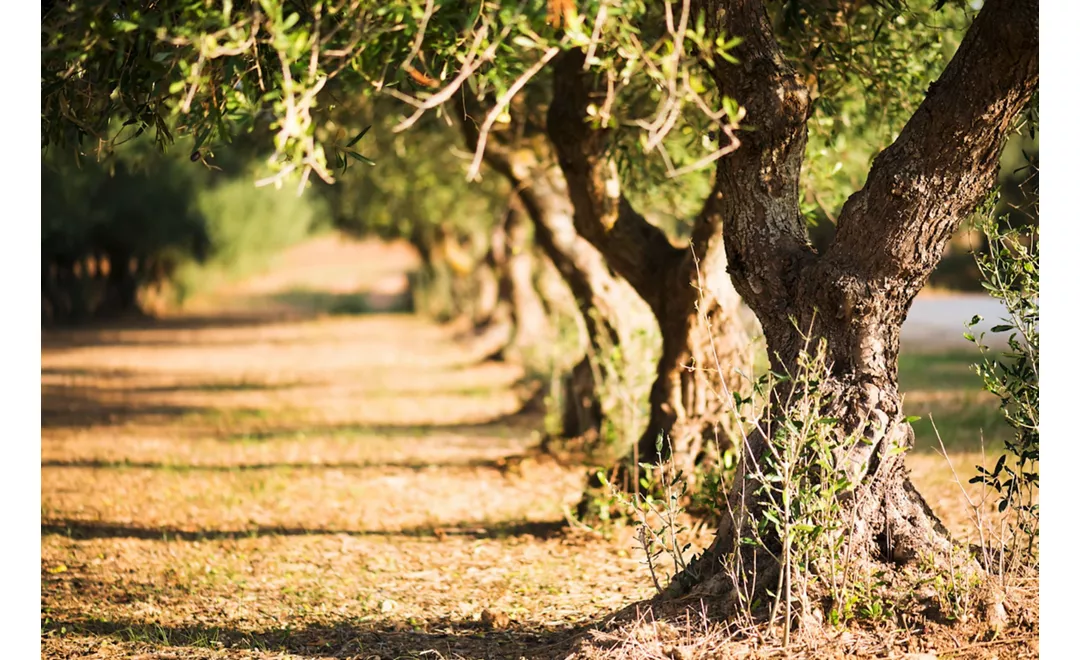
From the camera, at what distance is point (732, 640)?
4559 millimetres

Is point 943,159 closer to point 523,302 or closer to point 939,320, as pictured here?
point 523,302

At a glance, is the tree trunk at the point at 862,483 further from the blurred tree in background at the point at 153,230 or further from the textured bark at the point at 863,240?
the blurred tree in background at the point at 153,230

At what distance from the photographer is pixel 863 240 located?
4.74 m

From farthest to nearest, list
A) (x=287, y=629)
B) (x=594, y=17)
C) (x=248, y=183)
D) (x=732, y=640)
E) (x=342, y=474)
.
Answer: (x=248, y=183)
(x=342, y=474)
(x=287, y=629)
(x=732, y=640)
(x=594, y=17)

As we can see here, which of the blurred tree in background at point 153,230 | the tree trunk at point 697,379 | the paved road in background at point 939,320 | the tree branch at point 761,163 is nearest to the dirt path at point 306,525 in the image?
the tree trunk at point 697,379

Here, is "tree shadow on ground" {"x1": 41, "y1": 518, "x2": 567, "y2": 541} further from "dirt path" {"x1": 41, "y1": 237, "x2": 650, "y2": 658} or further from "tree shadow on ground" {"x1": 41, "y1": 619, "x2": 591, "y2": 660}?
"tree shadow on ground" {"x1": 41, "y1": 619, "x2": 591, "y2": 660}

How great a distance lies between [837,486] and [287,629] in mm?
3242

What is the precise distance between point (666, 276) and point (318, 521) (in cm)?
359

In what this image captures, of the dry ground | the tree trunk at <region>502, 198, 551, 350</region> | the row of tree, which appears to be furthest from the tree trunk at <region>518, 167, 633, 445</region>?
the tree trunk at <region>502, 198, 551, 350</region>

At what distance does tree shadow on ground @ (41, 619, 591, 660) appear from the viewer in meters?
5.33

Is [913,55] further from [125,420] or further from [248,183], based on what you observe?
[248,183]

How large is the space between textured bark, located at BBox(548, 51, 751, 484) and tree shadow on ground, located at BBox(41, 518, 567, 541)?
0.90 meters
